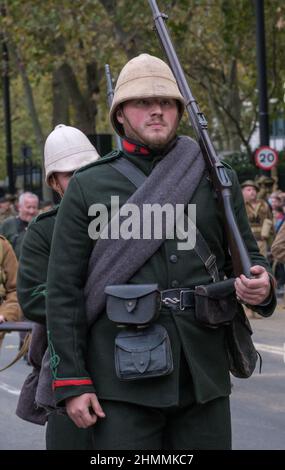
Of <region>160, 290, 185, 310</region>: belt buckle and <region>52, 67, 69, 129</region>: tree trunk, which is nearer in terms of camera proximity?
<region>160, 290, 185, 310</region>: belt buckle

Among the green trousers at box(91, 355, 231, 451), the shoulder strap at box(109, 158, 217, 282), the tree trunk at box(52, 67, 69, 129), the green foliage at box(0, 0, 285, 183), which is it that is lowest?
the green trousers at box(91, 355, 231, 451)

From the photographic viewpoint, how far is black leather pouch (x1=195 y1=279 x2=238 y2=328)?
4492 millimetres

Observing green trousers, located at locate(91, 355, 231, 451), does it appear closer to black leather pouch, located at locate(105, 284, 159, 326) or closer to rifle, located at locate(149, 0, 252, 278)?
black leather pouch, located at locate(105, 284, 159, 326)

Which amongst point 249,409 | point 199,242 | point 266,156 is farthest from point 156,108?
point 266,156

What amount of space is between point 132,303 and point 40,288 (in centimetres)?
121

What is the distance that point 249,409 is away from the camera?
10195 millimetres

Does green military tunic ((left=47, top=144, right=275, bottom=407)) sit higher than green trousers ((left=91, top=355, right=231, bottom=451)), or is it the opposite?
green military tunic ((left=47, top=144, right=275, bottom=407))

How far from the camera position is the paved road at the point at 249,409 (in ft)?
29.1

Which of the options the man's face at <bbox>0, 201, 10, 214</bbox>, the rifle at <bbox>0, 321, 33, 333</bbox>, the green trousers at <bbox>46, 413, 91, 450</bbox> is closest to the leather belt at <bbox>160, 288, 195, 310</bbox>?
the green trousers at <bbox>46, 413, 91, 450</bbox>

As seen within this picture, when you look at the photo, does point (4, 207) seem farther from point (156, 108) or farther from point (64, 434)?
point (156, 108)

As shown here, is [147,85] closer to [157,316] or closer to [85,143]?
[157,316]

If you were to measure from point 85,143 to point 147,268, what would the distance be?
167 centimetres

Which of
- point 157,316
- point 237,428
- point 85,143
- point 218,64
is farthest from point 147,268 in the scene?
point 218,64

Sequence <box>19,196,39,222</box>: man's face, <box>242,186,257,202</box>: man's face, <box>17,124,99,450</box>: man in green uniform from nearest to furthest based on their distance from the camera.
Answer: <box>17,124,99,450</box>: man in green uniform, <box>19,196,39,222</box>: man's face, <box>242,186,257,202</box>: man's face
